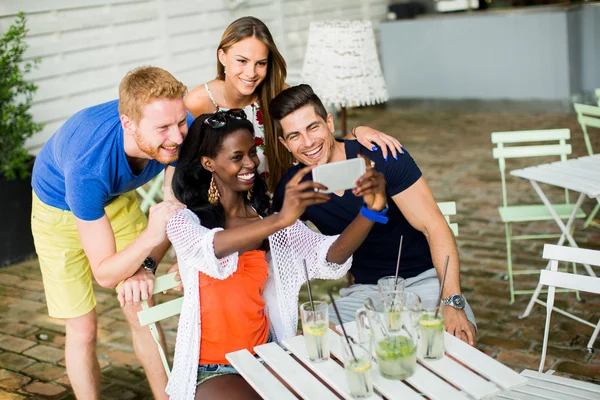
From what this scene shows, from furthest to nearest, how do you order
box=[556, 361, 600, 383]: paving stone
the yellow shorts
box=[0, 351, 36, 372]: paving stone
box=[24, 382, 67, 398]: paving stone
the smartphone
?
box=[0, 351, 36, 372]: paving stone → box=[24, 382, 67, 398]: paving stone → box=[556, 361, 600, 383]: paving stone → the yellow shorts → the smartphone

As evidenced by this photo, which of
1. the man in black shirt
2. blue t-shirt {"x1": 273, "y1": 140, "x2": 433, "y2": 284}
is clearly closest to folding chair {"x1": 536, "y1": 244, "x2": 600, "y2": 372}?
the man in black shirt

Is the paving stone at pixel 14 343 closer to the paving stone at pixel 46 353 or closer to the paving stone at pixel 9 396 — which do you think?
the paving stone at pixel 46 353

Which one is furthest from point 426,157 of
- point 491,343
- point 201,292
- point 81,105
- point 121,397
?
point 201,292

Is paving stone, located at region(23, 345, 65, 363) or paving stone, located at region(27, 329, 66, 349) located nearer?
paving stone, located at region(23, 345, 65, 363)

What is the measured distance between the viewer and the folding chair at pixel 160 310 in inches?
111

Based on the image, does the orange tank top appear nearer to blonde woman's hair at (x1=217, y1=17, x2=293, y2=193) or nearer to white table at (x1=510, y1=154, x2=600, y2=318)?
blonde woman's hair at (x1=217, y1=17, x2=293, y2=193)

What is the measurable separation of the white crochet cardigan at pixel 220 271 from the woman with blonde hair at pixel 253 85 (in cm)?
62

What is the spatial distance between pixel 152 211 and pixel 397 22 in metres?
9.41

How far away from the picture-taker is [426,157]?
8.30 metres

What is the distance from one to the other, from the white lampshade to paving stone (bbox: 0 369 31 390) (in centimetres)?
233

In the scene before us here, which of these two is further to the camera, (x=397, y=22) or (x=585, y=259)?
(x=397, y=22)

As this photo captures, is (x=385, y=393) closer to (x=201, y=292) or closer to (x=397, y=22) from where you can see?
(x=201, y=292)

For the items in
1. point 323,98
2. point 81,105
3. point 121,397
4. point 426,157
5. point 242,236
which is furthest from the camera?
point 426,157

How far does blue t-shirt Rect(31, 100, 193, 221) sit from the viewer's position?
271cm
